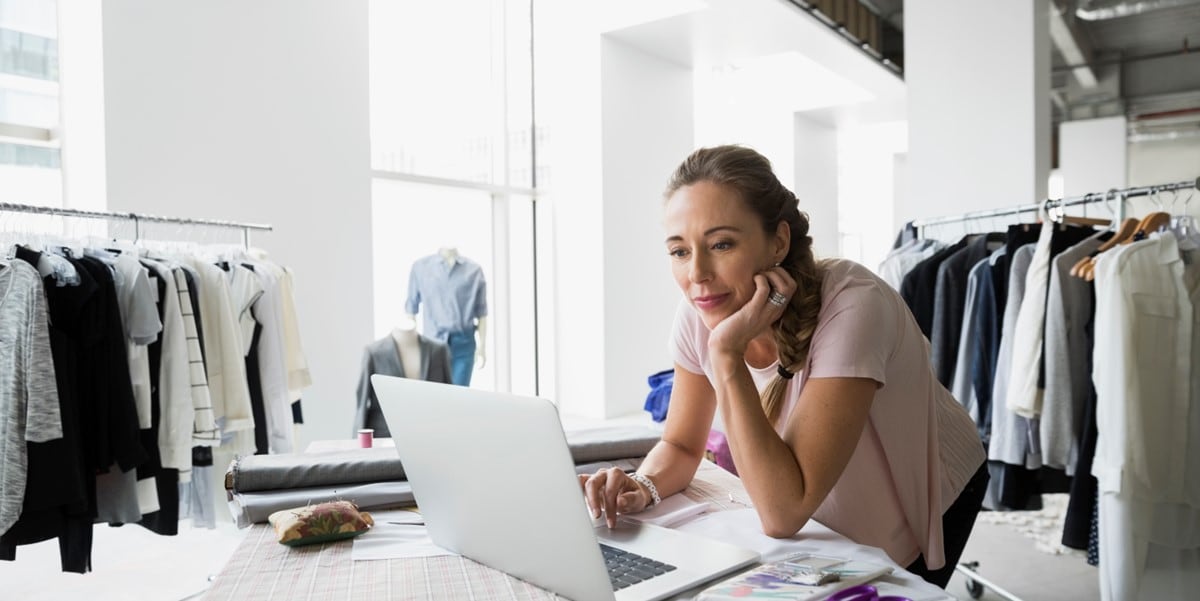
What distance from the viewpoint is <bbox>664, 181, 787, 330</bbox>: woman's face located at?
3.96 feet

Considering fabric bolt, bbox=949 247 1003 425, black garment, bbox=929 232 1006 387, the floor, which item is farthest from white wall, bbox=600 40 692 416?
fabric bolt, bbox=949 247 1003 425

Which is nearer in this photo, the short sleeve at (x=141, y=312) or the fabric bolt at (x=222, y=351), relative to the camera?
the short sleeve at (x=141, y=312)

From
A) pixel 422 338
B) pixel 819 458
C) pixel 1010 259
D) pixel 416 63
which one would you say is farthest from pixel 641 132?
pixel 819 458

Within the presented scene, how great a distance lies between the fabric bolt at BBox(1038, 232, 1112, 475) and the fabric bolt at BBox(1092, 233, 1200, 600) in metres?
0.28

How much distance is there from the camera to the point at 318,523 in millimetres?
1055

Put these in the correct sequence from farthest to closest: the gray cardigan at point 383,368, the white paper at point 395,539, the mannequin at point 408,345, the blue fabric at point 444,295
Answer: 1. the blue fabric at point 444,295
2. the mannequin at point 408,345
3. the gray cardigan at point 383,368
4. the white paper at point 395,539

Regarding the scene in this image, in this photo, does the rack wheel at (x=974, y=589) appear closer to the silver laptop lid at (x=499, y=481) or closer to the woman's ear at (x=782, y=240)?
the woman's ear at (x=782, y=240)

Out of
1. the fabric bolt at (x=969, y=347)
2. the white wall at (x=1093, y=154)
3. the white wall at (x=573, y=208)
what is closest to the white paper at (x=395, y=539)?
the fabric bolt at (x=969, y=347)

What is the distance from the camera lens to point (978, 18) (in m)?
3.77

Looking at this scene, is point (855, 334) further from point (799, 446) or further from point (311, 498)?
point (311, 498)

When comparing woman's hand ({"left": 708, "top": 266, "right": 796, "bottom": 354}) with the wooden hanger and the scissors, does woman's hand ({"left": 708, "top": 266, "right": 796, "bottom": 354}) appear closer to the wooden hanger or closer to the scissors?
the scissors

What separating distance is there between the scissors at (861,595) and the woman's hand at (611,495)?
36 cm

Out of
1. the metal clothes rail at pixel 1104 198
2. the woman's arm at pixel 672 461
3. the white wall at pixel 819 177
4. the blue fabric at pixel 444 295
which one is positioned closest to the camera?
the woman's arm at pixel 672 461

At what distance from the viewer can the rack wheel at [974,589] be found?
2.82 metres
